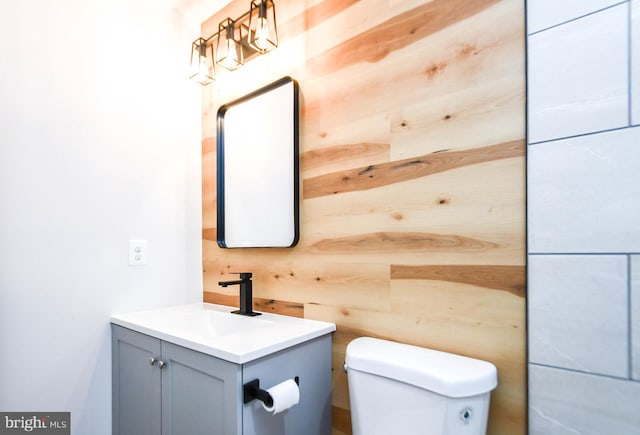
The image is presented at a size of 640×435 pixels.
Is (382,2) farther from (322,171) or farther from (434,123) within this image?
(322,171)

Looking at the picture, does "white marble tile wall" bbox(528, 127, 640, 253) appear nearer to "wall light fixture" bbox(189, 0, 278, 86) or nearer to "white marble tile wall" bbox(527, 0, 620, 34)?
"white marble tile wall" bbox(527, 0, 620, 34)

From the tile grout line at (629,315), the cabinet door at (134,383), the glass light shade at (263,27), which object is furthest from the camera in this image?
the glass light shade at (263,27)

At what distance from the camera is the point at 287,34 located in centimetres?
146

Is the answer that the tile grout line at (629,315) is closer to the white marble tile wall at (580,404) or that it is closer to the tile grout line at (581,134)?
the white marble tile wall at (580,404)

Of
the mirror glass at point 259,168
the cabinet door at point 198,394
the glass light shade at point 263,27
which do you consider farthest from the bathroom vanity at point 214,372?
the glass light shade at point 263,27

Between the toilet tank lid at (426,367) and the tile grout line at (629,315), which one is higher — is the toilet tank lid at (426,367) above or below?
below

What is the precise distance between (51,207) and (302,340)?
108 cm

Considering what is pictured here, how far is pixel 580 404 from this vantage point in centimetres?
80

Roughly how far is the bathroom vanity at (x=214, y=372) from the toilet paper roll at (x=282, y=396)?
0.22 feet

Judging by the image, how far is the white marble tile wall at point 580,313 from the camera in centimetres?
76

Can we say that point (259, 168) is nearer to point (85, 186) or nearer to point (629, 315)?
point (85, 186)

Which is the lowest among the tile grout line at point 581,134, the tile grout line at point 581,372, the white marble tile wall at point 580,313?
the tile grout line at point 581,372

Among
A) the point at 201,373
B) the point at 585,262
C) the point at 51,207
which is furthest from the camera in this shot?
the point at 51,207

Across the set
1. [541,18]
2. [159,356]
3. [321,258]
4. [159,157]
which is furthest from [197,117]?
[541,18]
